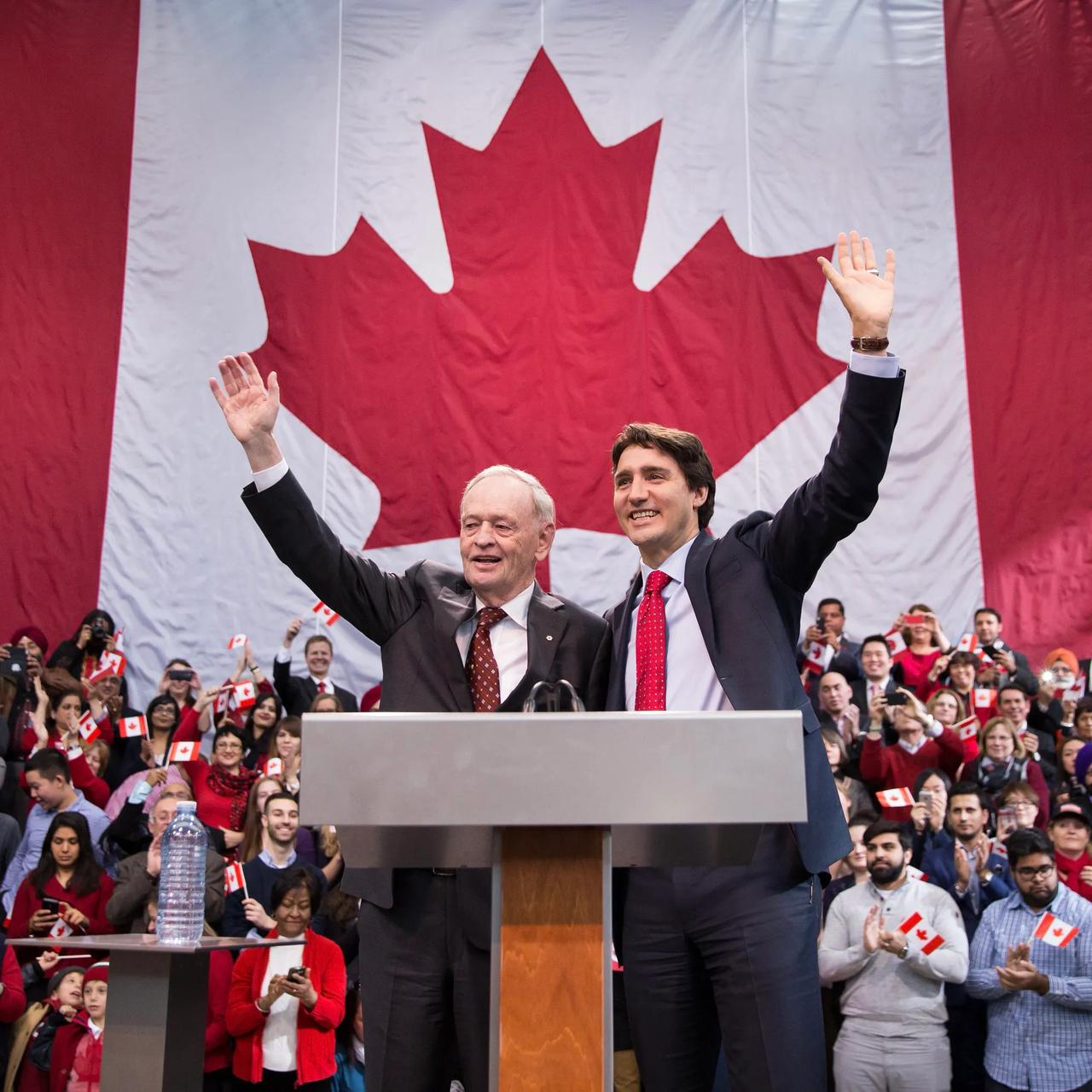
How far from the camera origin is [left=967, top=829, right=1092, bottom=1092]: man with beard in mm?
4352

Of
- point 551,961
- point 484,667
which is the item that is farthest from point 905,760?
point 551,961

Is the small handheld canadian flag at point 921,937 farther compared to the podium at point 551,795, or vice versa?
the small handheld canadian flag at point 921,937

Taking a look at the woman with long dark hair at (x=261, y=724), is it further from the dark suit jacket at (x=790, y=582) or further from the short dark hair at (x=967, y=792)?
the dark suit jacket at (x=790, y=582)

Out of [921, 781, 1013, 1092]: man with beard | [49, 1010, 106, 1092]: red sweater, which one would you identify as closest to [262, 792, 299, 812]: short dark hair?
[49, 1010, 106, 1092]: red sweater

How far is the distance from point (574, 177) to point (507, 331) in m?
1.07

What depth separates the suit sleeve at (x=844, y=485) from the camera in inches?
82.5

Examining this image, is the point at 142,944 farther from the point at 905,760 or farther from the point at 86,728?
the point at 86,728

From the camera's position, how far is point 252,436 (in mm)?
2154

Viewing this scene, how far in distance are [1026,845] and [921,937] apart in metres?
0.52

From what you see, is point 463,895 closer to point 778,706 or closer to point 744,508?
point 778,706

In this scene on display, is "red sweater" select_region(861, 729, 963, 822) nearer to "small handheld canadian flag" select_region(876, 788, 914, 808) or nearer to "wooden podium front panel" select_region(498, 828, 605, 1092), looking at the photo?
"small handheld canadian flag" select_region(876, 788, 914, 808)

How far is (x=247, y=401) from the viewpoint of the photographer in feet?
7.15

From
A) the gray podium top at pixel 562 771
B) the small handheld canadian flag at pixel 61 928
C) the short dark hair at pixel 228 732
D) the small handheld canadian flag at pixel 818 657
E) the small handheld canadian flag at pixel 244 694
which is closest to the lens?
the gray podium top at pixel 562 771

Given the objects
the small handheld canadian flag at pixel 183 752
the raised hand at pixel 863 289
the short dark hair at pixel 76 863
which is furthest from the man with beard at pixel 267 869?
the raised hand at pixel 863 289
